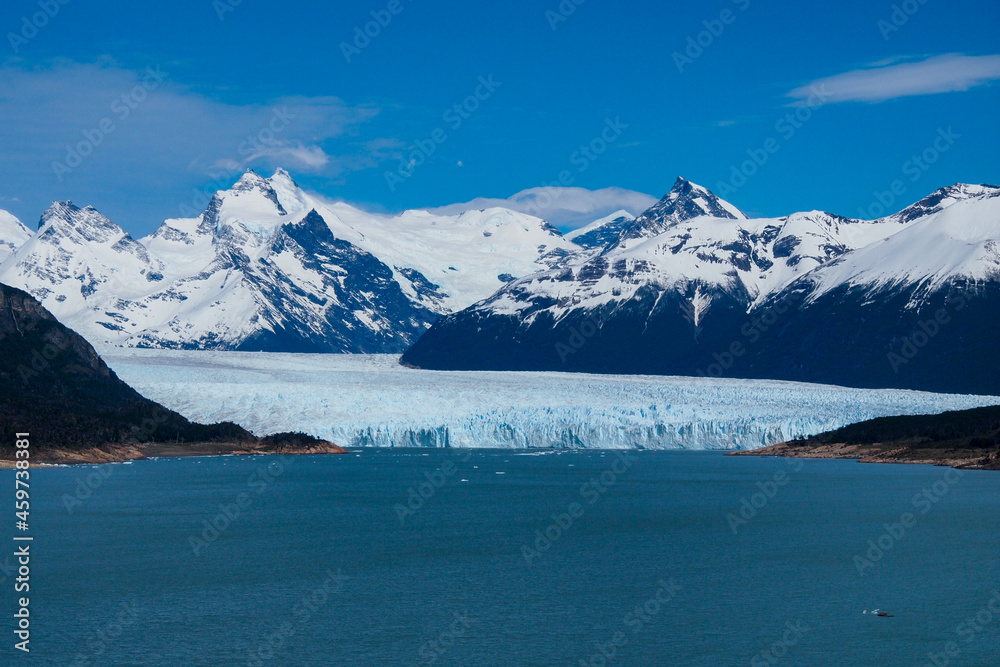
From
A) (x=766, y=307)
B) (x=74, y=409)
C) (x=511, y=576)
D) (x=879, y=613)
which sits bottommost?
(x=879, y=613)

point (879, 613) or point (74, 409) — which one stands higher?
point (74, 409)

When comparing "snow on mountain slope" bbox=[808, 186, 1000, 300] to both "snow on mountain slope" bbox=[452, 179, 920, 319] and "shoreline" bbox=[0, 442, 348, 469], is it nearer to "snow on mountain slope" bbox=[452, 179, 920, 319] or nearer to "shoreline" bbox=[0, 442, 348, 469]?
"snow on mountain slope" bbox=[452, 179, 920, 319]

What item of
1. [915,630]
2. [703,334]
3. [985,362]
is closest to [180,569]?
[915,630]

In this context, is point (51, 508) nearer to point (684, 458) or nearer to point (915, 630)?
point (915, 630)

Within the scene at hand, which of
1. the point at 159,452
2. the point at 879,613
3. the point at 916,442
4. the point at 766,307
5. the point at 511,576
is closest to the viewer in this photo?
the point at 879,613

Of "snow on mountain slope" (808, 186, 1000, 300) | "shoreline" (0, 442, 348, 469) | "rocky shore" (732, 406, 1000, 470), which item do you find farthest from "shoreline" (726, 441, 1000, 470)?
"snow on mountain slope" (808, 186, 1000, 300)

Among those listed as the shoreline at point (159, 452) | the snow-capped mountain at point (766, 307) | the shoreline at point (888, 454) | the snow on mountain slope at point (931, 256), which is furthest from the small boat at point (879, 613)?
the snow on mountain slope at point (931, 256)

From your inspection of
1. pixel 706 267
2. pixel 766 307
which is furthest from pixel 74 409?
pixel 706 267

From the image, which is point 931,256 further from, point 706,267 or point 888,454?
point 888,454
